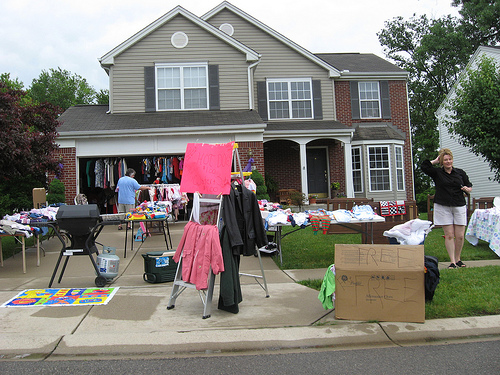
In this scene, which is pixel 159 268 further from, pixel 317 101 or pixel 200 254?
pixel 317 101

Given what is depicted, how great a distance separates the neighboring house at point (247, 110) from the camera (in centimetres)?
1483

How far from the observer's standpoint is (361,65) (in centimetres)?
2016

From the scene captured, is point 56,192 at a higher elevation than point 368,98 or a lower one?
lower

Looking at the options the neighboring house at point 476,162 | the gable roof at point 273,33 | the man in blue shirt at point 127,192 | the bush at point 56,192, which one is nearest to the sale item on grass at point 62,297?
the man in blue shirt at point 127,192

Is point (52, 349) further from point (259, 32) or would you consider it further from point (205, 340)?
point (259, 32)

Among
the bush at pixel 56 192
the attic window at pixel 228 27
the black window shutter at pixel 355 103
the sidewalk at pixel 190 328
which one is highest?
the attic window at pixel 228 27

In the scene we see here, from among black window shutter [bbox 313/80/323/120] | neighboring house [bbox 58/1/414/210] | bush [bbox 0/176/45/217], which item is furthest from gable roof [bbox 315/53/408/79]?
bush [bbox 0/176/45/217]

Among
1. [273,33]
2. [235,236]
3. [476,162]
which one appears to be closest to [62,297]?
[235,236]

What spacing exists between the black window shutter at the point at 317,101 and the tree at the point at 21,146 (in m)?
10.8

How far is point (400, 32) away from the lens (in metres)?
33.8

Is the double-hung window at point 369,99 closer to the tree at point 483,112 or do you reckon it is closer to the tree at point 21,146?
the tree at point 483,112

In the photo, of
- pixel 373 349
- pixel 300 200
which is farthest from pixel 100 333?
pixel 300 200

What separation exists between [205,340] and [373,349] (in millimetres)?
1595

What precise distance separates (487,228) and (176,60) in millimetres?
12315
